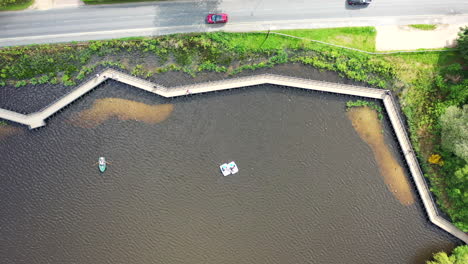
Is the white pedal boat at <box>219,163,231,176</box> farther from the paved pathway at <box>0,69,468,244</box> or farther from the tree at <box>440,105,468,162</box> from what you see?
the tree at <box>440,105,468,162</box>

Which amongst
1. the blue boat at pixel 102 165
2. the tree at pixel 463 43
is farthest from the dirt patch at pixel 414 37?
the blue boat at pixel 102 165

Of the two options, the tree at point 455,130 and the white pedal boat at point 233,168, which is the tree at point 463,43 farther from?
the white pedal boat at point 233,168

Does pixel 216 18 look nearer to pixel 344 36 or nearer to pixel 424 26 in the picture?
pixel 344 36

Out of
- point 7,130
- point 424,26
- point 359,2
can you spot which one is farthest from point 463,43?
point 7,130

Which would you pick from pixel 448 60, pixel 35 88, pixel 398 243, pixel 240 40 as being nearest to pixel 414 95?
pixel 448 60

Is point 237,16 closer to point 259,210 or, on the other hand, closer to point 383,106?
point 383,106
